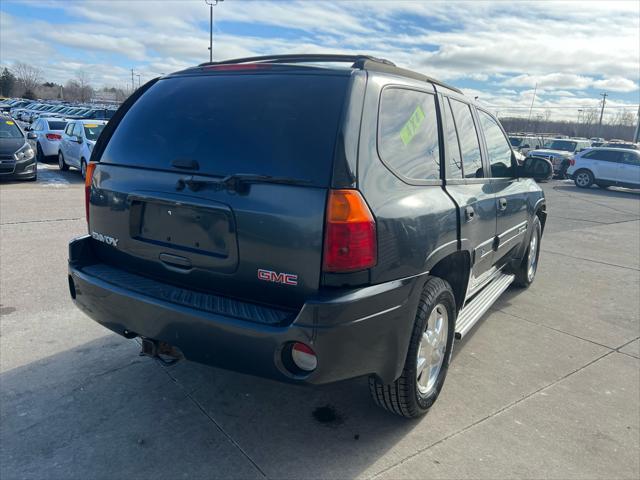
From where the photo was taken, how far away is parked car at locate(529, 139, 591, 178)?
24891 millimetres

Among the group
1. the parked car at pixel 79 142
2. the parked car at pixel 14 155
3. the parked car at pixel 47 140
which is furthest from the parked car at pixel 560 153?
the parked car at pixel 14 155

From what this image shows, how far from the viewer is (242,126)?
261cm

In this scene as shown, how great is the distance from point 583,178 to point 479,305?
20.5 metres

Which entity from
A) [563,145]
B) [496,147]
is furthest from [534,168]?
[563,145]

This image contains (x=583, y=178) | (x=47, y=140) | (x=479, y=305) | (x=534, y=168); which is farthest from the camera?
(x=583, y=178)

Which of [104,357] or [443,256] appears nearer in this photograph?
[443,256]

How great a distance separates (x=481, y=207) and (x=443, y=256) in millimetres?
819

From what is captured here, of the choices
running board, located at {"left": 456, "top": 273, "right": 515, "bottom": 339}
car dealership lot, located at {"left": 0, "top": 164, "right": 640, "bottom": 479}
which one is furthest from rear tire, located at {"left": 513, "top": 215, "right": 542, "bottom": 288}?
car dealership lot, located at {"left": 0, "top": 164, "right": 640, "bottom": 479}

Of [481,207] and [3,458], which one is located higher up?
[481,207]

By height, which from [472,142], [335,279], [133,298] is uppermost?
[472,142]

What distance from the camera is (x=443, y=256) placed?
293 centimetres

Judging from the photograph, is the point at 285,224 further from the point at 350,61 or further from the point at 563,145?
the point at 563,145

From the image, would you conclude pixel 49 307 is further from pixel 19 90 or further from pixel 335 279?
pixel 19 90

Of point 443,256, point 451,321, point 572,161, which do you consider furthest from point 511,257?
point 572,161
